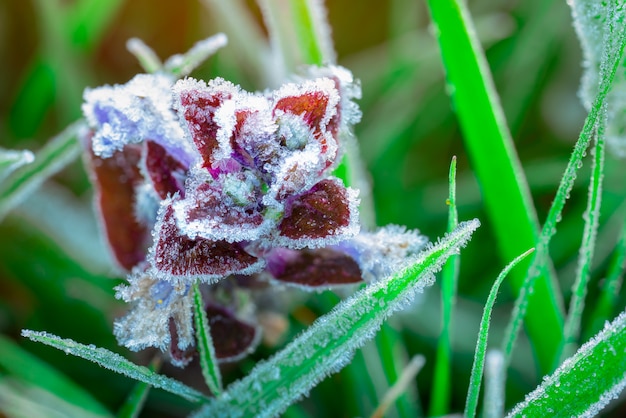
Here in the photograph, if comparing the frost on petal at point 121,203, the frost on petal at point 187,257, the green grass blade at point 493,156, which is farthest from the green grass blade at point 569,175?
the frost on petal at point 121,203

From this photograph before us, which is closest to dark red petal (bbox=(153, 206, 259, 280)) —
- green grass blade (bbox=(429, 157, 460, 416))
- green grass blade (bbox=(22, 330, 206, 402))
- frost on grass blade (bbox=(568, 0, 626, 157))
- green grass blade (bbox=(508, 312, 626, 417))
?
green grass blade (bbox=(22, 330, 206, 402))

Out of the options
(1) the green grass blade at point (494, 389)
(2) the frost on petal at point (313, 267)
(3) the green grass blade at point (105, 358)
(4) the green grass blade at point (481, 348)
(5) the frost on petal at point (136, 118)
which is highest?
(5) the frost on petal at point (136, 118)

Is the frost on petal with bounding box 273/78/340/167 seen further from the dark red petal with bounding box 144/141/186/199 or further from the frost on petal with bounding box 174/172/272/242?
the dark red petal with bounding box 144/141/186/199

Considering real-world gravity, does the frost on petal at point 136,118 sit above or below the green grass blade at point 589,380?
above

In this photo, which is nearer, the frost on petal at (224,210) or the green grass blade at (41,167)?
the frost on petal at (224,210)

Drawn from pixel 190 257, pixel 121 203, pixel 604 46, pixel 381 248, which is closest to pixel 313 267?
pixel 381 248

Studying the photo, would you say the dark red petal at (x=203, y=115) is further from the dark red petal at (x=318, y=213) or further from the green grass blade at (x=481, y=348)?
the green grass blade at (x=481, y=348)

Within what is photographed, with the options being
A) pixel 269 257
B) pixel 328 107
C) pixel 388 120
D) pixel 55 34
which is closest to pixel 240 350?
pixel 269 257
